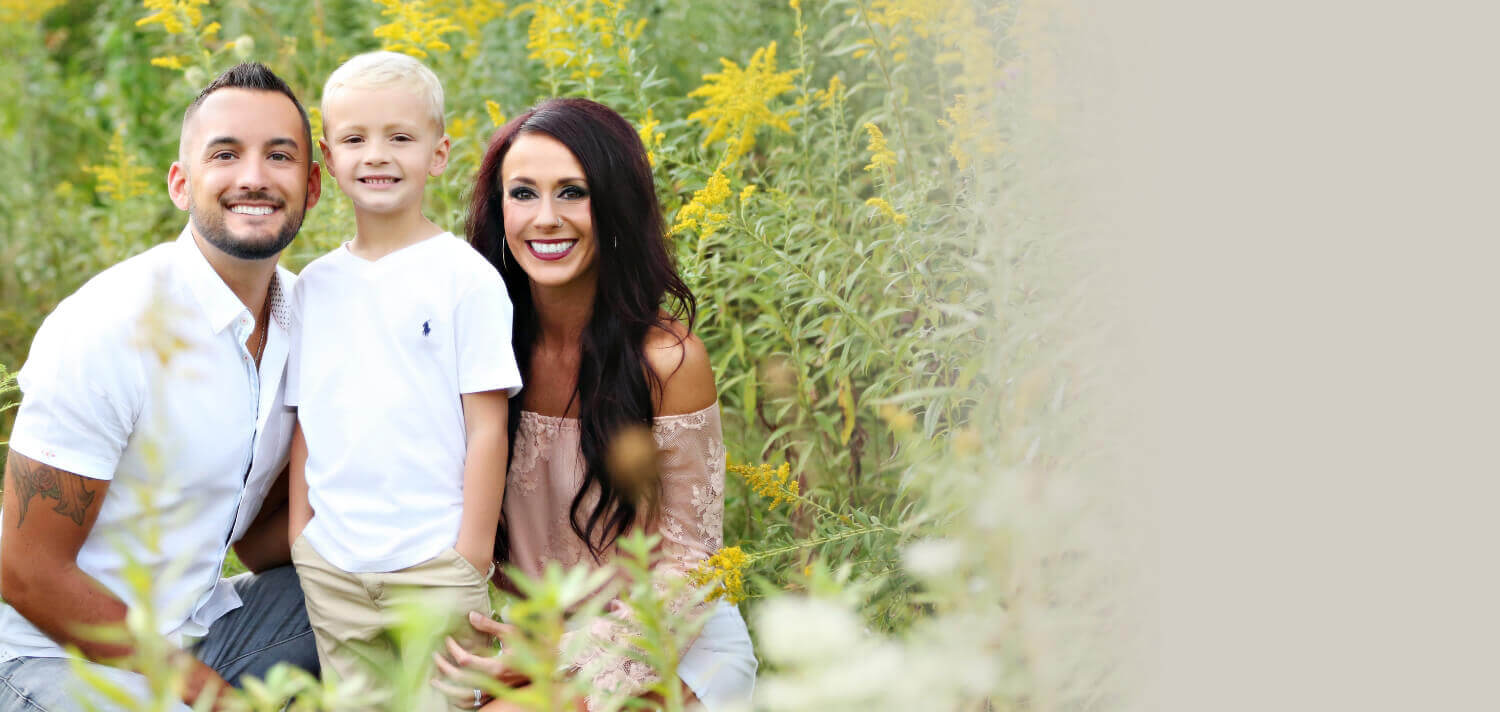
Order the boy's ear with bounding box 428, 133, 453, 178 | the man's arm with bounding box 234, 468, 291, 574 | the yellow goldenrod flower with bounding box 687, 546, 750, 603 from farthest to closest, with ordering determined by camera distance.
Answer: the man's arm with bounding box 234, 468, 291, 574
the boy's ear with bounding box 428, 133, 453, 178
the yellow goldenrod flower with bounding box 687, 546, 750, 603

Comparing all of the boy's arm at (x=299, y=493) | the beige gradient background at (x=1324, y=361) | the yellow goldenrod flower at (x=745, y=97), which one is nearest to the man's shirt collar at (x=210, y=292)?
the boy's arm at (x=299, y=493)

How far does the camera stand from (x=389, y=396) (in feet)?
6.79

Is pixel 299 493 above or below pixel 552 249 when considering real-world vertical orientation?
below

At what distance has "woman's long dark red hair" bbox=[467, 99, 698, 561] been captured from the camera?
2.30 meters

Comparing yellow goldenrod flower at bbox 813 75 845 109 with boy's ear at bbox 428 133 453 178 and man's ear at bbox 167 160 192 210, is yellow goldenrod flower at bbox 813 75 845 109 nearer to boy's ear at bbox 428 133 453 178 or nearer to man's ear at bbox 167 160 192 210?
boy's ear at bbox 428 133 453 178

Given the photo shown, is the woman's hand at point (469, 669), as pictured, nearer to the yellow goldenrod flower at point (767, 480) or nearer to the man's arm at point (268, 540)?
the yellow goldenrod flower at point (767, 480)

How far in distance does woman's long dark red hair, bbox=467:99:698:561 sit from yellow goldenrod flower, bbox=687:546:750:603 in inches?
16.7

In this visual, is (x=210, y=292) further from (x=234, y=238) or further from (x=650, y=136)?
(x=650, y=136)

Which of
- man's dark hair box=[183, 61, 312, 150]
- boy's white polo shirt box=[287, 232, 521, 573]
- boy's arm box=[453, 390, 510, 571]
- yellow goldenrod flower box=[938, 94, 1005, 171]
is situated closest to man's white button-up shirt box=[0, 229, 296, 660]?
boy's white polo shirt box=[287, 232, 521, 573]

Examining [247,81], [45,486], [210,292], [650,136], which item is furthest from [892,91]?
[45,486]

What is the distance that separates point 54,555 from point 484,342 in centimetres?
78

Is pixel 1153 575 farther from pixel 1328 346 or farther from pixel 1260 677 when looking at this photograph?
pixel 1328 346

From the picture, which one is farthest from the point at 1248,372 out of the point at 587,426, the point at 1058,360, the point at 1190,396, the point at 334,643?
the point at 334,643

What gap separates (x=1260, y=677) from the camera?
3.30 feet
